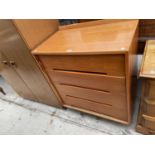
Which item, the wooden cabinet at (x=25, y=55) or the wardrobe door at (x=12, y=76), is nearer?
the wooden cabinet at (x=25, y=55)

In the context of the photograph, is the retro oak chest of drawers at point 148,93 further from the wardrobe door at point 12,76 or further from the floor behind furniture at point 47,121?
the wardrobe door at point 12,76

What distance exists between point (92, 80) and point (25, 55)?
1.95 feet

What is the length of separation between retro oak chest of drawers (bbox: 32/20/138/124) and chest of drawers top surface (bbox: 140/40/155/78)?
0.26ft

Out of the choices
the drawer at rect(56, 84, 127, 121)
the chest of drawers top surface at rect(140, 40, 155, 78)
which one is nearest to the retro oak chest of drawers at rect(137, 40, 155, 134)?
the chest of drawers top surface at rect(140, 40, 155, 78)

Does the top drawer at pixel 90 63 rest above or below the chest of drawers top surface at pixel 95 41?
below

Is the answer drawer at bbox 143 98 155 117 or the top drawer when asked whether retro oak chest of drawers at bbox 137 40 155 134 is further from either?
the top drawer

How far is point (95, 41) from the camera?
34.1 inches

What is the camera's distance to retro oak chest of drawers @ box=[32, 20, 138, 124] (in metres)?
0.76

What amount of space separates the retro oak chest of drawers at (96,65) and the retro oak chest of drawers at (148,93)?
0.08 m

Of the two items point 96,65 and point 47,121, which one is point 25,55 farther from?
point 47,121

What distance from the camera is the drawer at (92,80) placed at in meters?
0.85

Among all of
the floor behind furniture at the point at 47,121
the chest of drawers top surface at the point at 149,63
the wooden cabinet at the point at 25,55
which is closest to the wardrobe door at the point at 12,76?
the wooden cabinet at the point at 25,55
